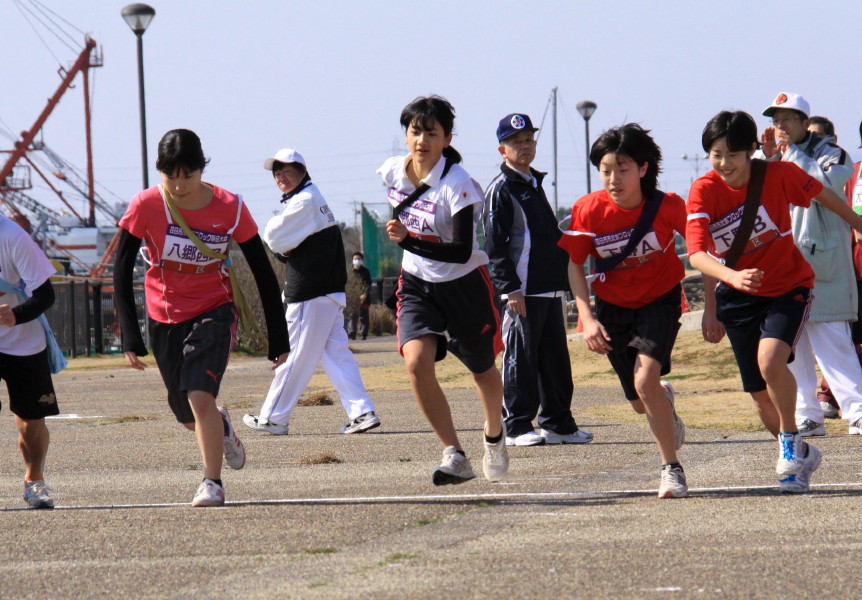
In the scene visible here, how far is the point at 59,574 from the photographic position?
491 centimetres

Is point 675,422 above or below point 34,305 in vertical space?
below

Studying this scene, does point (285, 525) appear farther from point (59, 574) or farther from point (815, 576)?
point (815, 576)

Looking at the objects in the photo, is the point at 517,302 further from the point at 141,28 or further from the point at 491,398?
the point at 141,28

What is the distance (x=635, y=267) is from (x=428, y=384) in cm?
116

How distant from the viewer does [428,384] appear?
686 cm

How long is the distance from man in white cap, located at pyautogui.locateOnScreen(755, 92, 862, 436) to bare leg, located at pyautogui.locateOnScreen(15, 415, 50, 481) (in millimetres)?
4825

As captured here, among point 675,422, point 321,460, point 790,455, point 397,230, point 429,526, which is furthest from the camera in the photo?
point 321,460

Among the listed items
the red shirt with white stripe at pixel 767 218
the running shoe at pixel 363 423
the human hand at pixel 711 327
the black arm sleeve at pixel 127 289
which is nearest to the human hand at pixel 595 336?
the human hand at pixel 711 327

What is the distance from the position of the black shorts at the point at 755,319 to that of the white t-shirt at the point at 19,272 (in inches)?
130

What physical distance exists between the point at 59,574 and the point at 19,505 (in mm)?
2150

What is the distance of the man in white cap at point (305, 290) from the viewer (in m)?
10.3

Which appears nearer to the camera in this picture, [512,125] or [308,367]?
[512,125]

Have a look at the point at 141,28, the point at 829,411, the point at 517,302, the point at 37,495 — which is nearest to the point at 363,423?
the point at 517,302

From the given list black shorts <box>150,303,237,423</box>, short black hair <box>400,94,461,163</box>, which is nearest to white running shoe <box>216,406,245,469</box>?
black shorts <box>150,303,237,423</box>
